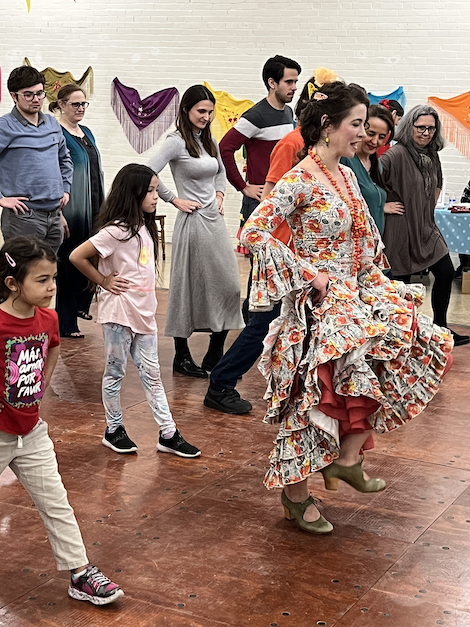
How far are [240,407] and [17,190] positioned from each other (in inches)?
75.4

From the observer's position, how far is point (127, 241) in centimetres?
377

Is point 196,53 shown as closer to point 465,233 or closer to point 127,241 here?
point 465,233

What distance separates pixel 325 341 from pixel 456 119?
707 cm

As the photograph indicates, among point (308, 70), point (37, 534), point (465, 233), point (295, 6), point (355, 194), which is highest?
point (295, 6)

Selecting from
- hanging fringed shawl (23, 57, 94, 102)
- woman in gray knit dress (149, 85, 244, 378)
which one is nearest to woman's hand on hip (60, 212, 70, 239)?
woman in gray knit dress (149, 85, 244, 378)

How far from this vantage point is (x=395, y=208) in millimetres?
5715

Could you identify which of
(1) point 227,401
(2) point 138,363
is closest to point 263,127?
(1) point 227,401

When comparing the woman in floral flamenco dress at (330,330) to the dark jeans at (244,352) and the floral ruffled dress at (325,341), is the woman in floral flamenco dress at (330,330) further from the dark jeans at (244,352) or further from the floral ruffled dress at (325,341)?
the dark jeans at (244,352)

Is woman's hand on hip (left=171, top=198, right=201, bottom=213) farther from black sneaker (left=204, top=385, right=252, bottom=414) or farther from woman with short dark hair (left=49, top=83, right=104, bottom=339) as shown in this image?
woman with short dark hair (left=49, top=83, right=104, bottom=339)

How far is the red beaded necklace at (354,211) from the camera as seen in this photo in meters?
3.10

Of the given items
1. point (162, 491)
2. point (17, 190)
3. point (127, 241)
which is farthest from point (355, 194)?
point (17, 190)

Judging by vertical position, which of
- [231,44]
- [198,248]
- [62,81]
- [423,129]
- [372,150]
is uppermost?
[231,44]

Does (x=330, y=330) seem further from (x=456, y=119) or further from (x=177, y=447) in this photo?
(x=456, y=119)

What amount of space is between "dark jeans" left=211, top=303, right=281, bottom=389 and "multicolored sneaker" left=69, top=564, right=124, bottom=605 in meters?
1.90
